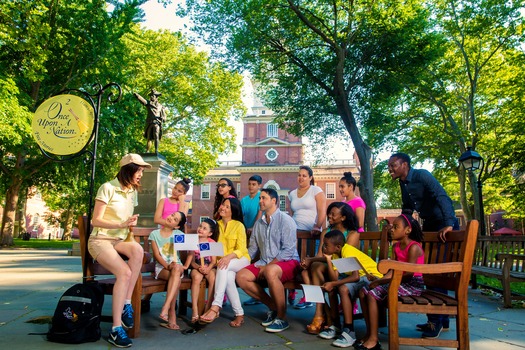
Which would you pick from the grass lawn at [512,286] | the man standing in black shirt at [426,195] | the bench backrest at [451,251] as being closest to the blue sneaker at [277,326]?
the bench backrest at [451,251]

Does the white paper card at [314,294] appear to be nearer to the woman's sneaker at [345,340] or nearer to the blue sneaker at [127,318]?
the woman's sneaker at [345,340]

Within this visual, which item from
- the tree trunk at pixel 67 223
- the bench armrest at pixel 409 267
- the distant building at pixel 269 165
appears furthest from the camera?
the distant building at pixel 269 165

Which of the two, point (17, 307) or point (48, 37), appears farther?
point (48, 37)

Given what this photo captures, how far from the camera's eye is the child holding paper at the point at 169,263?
4.43 metres

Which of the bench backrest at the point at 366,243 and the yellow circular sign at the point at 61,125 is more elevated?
the yellow circular sign at the point at 61,125

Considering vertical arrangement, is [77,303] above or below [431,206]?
below

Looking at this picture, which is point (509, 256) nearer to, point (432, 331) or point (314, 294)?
point (432, 331)

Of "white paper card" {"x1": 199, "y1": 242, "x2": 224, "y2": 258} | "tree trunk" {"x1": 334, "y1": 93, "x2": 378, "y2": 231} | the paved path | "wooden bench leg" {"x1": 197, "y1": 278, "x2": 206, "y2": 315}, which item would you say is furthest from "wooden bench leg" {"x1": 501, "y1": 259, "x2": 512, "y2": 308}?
"tree trunk" {"x1": 334, "y1": 93, "x2": 378, "y2": 231}

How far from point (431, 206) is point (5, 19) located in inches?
587

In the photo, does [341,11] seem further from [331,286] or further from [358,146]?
[331,286]

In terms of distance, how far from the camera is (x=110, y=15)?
628 inches

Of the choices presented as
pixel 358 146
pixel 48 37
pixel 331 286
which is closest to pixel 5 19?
pixel 48 37

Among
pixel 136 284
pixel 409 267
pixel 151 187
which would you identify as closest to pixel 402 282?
pixel 409 267

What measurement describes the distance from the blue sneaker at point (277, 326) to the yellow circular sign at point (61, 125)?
10.3 feet
